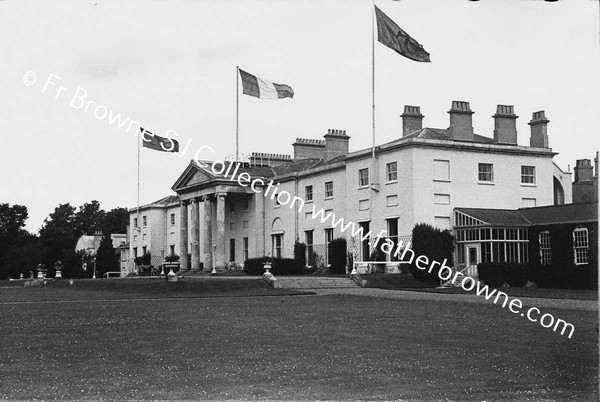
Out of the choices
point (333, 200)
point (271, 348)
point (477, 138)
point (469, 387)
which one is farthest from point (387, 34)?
point (469, 387)

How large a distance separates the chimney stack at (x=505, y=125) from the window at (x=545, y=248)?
306 inches

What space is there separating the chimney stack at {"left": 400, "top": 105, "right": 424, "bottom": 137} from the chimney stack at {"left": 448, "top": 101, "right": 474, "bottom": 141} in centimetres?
278

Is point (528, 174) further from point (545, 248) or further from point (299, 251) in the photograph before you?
point (299, 251)

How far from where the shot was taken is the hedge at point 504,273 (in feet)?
124

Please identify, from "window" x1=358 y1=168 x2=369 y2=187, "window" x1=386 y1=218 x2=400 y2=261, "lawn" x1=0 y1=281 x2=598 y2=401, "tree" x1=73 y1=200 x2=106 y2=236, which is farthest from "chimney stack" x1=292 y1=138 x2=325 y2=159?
"tree" x1=73 y1=200 x2=106 y2=236

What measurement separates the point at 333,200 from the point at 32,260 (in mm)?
40618

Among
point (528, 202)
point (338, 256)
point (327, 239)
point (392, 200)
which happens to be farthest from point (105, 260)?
point (528, 202)

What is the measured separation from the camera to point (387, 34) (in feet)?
113

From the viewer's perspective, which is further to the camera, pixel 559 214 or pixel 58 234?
pixel 58 234

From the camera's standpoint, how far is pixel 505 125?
45.8 meters

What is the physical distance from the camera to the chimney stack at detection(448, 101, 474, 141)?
143 feet

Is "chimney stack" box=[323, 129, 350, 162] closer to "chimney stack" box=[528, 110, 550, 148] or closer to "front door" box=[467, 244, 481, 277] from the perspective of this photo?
"chimney stack" box=[528, 110, 550, 148]

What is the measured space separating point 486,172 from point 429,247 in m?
7.47

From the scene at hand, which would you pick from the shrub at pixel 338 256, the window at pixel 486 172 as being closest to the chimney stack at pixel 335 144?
the shrub at pixel 338 256
